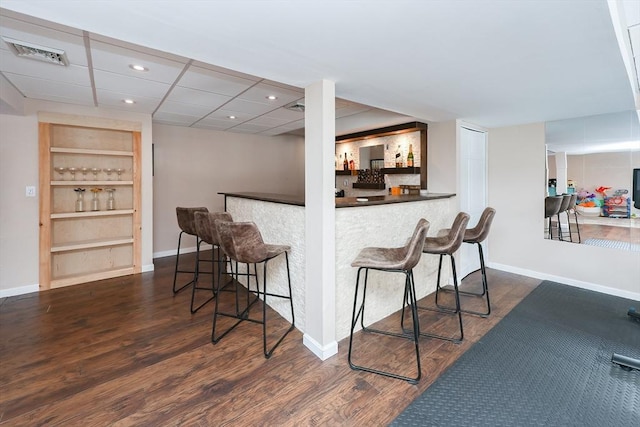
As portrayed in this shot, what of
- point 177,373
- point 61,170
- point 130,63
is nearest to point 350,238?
point 177,373

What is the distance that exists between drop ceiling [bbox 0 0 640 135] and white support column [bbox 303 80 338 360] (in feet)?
0.74

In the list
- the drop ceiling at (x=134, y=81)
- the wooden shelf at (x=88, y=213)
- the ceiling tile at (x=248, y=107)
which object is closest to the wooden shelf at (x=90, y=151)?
the drop ceiling at (x=134, y=81)

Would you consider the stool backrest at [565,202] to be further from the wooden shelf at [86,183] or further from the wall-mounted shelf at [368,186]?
the wooden shelf at [86,183]

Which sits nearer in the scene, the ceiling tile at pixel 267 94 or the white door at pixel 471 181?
the ceiling tile at pixel 267 94

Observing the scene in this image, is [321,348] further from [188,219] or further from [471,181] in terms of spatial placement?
[471,181]

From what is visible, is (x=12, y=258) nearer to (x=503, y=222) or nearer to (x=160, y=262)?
(x=160, y=262)

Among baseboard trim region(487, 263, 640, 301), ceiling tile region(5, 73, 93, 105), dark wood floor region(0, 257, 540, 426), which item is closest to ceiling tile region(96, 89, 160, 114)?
ceiling tile region(5, 73, 93, 105)

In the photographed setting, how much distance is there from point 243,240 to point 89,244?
297 cm

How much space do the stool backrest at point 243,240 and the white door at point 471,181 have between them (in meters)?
2.76

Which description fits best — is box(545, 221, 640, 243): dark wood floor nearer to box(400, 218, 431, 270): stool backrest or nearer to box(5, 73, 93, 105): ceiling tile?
box(400, 218, 431, 270): stool backrest

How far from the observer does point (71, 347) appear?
240 centimetres

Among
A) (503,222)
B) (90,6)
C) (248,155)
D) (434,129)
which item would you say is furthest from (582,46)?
(248,155)

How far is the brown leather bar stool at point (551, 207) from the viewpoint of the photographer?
12.7 feet

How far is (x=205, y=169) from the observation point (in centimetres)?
576
